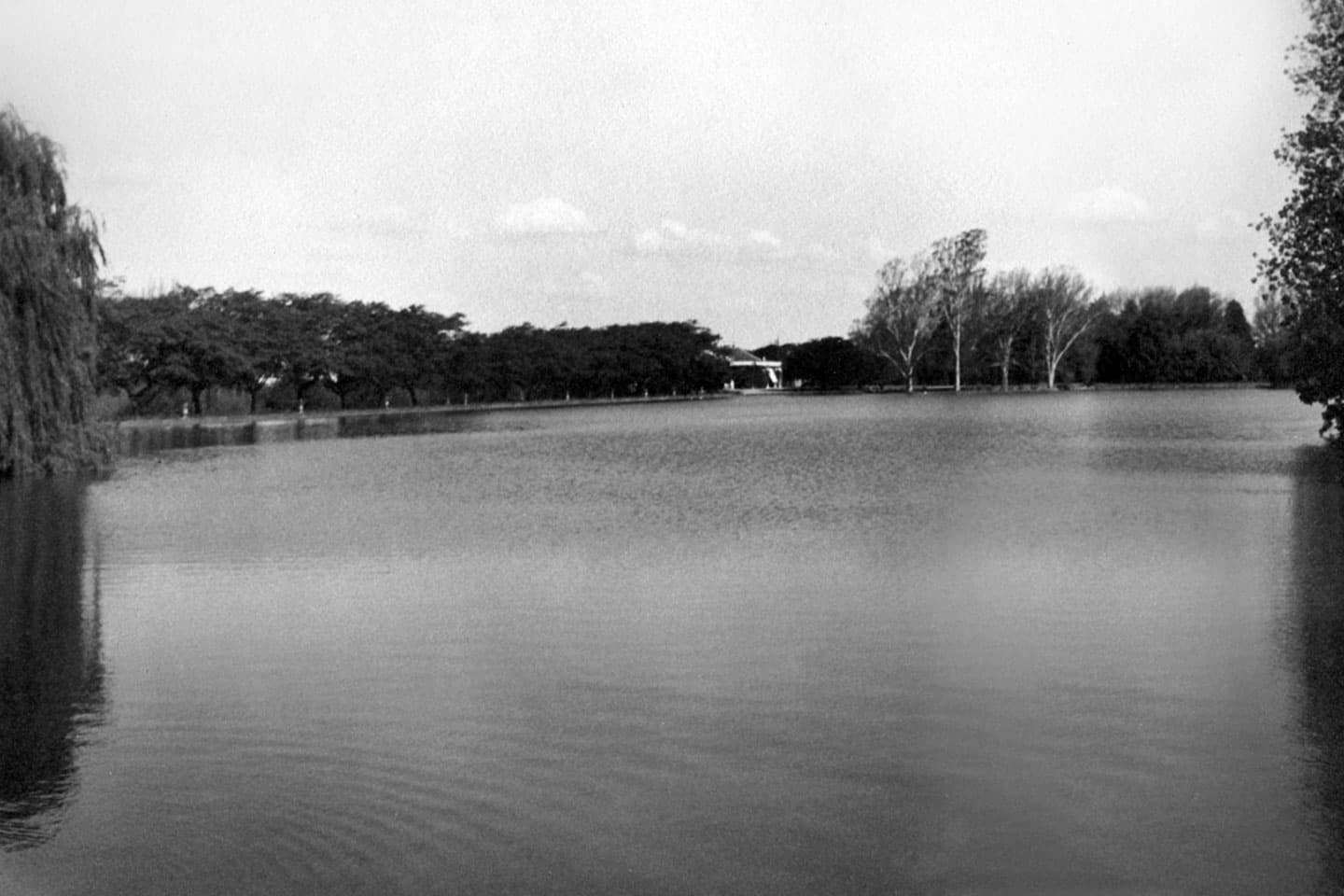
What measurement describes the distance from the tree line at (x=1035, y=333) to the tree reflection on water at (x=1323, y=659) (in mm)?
71079

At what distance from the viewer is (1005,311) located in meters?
87.6

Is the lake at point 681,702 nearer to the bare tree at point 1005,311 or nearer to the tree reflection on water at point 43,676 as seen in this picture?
the tree reflection on water at point 43,676

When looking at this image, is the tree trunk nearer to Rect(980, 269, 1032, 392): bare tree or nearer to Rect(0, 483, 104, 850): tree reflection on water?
Rect(980, 269, 1032, 392): bare tree

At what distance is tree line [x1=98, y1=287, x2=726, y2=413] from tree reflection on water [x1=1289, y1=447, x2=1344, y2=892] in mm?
32925

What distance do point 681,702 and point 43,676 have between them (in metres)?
4.15

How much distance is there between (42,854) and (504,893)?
6.35 ft

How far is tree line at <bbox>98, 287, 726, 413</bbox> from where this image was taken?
53125 millimetres

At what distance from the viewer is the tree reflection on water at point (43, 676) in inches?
249

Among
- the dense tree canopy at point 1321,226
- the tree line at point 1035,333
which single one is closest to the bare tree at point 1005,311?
the tree line at point 1035,333

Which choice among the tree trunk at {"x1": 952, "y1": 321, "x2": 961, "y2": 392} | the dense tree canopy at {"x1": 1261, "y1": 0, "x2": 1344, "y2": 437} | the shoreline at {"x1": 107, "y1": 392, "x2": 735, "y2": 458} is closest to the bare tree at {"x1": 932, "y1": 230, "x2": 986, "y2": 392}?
the tree trunk at {"x1": 952, "y1": 321, "x2": 961, "y2": 392}

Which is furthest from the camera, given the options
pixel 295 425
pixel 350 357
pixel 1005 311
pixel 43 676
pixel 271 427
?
pixel 1005 311

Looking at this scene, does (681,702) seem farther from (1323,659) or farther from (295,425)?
(295,425)

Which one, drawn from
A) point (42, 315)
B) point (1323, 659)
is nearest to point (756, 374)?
point (42, 315)

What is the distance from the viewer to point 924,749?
693 cm
